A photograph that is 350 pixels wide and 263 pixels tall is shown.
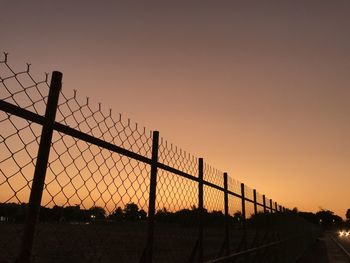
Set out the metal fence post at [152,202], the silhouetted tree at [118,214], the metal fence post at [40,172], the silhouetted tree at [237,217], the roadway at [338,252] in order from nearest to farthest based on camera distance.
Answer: the metal fence post at [40,172] < the silhouetted tree at [118,214] < the metal fence post at [152,202] < the silhouetted tree at [237,217] < the roadway at [338,252]

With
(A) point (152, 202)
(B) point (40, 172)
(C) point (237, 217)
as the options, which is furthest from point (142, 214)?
(C) point (237, 217)

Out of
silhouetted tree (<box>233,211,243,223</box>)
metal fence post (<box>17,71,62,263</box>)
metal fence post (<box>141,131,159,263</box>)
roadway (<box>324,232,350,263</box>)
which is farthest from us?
roadway (<box>324,232,350,263</box>)

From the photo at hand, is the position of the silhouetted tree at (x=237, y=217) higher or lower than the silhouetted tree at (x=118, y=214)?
higher

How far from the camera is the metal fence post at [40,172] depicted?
227cm

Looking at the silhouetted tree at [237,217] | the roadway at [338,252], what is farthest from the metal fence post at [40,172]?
the roadway at [338,252]

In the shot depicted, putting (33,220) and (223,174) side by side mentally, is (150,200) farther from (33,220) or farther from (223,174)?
(223,174)

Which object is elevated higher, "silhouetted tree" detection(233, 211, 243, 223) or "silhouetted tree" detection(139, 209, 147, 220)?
"silhouetted tree" detection(233, 211, 243, 223)

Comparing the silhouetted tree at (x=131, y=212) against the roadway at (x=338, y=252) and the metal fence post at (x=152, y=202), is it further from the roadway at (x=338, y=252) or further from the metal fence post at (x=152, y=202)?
the roadway at (x=338, y=252)

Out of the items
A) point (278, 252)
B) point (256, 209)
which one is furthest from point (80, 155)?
point (278, 252)

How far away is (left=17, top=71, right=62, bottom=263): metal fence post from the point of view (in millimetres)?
2273

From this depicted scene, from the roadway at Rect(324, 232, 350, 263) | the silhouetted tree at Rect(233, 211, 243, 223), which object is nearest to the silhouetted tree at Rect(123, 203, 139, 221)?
the silhouetted tree at Rect(233, 211, 243, 223)

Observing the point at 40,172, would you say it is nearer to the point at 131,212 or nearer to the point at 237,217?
the point at 131,212

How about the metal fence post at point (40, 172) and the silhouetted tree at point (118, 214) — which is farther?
the silhouetted tree at point (118, 214)

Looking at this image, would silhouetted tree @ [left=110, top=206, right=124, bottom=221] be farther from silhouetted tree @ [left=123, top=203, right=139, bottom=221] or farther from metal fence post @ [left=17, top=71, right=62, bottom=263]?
metal fence post @ [left=17, top=71, right=62, bottom=263]
